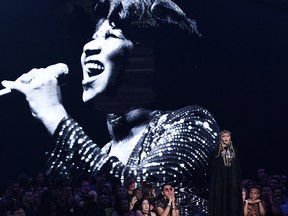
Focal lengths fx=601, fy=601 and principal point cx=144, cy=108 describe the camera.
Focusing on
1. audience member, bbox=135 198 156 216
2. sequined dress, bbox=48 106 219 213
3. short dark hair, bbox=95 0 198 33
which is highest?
short dark hair, bbox=95 0 198 33

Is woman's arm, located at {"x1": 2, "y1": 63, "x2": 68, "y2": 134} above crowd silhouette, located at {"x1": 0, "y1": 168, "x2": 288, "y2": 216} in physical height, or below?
above

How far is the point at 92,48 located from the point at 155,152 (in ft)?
5.96

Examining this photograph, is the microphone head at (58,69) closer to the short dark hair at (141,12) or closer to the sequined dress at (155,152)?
the sequined dress at (155,152)

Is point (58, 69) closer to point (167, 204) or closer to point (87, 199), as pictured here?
point (87, 199)

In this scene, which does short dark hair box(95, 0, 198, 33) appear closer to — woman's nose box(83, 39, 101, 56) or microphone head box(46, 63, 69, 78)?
woman's nose box(83, 39, 101, 56)

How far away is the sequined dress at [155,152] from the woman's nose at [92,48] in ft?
3.40

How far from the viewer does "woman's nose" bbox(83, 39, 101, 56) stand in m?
8.98

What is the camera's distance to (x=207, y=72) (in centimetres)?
962

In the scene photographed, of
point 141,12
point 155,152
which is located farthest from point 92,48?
point 155,152

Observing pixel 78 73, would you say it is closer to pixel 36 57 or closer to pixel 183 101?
pixel 36 57

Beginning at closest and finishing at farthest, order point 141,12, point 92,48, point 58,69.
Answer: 1. point 58,69
2. point 92,48
3. point 141,12

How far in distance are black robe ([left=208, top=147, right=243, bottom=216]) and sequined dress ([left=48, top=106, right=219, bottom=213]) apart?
2825mm

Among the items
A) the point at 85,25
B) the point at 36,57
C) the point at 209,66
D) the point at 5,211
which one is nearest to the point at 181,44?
the point at 209,66

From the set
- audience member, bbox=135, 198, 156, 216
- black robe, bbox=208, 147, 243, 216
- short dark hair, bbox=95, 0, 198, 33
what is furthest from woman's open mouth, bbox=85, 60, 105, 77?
black robe, bbox=208, 147, 243, 216
